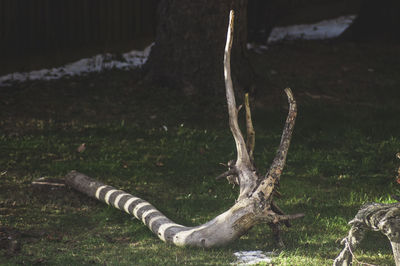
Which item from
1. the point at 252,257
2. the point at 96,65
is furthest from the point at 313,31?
the point at 252,257

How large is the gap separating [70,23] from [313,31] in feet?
21.9

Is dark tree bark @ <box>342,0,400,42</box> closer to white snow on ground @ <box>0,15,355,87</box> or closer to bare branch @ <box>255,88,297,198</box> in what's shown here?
white snow on ground @ <box>0,15,355,87</box>

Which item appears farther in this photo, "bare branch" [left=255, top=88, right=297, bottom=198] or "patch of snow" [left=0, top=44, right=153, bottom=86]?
"patch of snow" [left=0, top=44, right=153, bottom=86]

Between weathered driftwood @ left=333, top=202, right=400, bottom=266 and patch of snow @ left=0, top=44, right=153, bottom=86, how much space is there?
7.09 meters

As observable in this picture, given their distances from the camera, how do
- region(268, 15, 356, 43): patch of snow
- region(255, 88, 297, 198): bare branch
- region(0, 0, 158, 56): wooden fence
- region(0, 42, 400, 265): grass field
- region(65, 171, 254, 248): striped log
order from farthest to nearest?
1. region(268, 15, 356, 43): patch of snow
2. region(0, 0, 158, 56): wooden fence
3. region(0, 42, 400, 265): grass field
4. region(255, 88, 297, 198): bare branch
5. region(65, 171, 254, 248): striped log

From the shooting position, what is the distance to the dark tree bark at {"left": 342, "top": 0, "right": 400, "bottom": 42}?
43.4 feet

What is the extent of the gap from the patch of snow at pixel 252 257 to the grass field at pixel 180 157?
0.08m

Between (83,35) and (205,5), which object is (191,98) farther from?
(83,35)

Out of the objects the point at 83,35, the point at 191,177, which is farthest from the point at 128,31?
the point at 191,177

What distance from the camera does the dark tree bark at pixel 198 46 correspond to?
946 centimetres

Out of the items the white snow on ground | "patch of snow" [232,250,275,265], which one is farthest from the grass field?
the white snow on ground

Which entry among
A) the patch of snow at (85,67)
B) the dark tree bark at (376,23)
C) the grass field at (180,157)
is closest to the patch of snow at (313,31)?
the dark tree bark at (376,23)

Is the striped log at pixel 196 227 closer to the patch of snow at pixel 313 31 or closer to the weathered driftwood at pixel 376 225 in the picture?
the weathered driftwood at pixel 376 225

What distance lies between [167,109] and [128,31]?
4.12m
